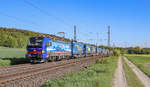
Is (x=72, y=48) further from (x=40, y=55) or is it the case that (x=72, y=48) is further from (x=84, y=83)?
(x=84, y=83)

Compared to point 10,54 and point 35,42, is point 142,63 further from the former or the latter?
point 10,54

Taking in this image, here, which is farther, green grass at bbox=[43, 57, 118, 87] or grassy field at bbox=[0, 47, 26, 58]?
grassy field at bbox=[0, 47, 26, 58]

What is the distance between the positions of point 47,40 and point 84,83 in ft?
49.2

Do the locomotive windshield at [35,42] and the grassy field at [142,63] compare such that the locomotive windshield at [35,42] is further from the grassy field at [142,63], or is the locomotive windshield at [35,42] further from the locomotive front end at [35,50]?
the grassy field at [142,63]

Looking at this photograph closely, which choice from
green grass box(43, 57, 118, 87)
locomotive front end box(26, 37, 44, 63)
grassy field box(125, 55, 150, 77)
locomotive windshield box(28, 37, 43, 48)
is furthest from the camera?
grassy field box(125, 55, 150, 77)

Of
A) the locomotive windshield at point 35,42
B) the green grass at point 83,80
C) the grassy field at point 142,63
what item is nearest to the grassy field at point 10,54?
the locomotive windshield at point 35,42

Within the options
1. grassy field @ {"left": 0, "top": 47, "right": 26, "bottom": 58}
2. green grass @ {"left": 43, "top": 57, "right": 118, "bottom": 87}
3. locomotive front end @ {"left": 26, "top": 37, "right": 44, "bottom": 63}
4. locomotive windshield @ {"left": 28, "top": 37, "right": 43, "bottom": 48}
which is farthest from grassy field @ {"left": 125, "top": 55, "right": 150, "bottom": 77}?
grassy field @ {"left": 0, "top": 47, "right": 26, "bottom": 58}

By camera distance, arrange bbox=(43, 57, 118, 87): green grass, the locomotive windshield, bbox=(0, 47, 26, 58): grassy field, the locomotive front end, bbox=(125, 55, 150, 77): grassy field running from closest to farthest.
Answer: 1. bbox=(43, 57, 118, 87): green grass
2. the locomotive front end
3. the locomotive windshield
4. bbox=(125, 55, 150, 77): grassy field
5. bbox=(0, 47, 26, 58): grassy field

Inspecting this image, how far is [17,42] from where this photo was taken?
55.0 metres

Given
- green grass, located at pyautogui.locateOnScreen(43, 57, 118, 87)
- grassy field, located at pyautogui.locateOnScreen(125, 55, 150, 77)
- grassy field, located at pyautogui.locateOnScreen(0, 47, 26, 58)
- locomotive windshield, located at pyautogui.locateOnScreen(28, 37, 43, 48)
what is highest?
locomotive windshield, located at pyautogui.locateOnScreen(28, 37, 43, 48)

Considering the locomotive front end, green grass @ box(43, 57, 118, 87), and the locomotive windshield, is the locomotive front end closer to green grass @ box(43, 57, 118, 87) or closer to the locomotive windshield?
the locomotive windshield

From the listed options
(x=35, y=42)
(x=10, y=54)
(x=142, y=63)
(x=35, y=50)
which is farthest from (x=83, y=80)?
(x=142, y=63)

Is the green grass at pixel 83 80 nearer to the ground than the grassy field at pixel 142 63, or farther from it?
farther from it

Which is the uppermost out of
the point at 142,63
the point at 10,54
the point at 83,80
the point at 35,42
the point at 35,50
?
the point at 35,42
